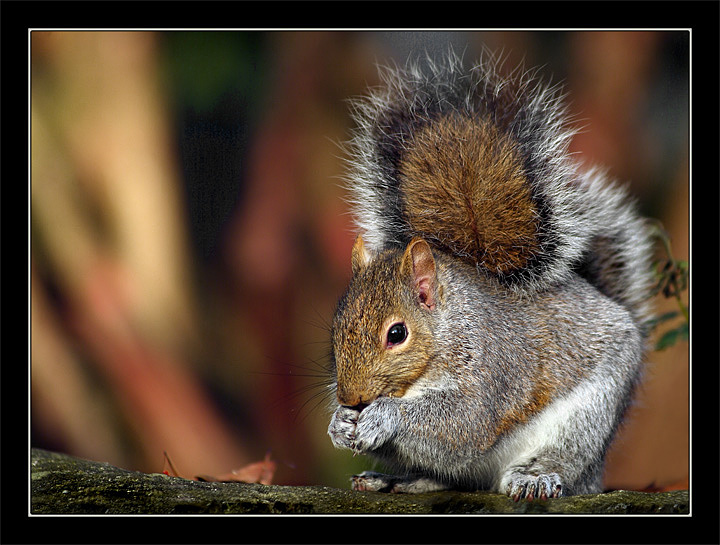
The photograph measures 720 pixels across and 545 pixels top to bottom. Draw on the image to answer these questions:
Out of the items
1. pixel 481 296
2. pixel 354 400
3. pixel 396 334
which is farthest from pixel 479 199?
pixel 354 400

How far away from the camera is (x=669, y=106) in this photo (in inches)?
103

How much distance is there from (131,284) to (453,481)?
4.73 ft

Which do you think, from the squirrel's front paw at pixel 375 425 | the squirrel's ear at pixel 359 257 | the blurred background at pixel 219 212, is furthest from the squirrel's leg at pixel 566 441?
the squirrel's ear at pixel 359 257

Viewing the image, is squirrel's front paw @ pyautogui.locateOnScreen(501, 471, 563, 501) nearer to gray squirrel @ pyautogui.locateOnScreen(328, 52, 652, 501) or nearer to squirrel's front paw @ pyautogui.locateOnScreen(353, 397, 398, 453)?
gray squirrel @ pyautogui.locateOnScreen(328, 52, 652, 501)

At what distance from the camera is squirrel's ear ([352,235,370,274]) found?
2.27 metres

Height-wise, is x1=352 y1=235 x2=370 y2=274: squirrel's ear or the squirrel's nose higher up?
x1=352 y1=235 x2=370 y2=274: squirrel's ear

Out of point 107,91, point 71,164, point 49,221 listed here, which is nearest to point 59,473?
point 49,221

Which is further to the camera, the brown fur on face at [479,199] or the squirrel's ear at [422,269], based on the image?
the brown fur on face at [479,199]

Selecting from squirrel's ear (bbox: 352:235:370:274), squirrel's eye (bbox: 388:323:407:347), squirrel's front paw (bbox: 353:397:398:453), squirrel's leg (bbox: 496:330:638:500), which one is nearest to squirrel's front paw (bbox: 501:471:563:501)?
squirrel's leg (bbox: 496:330:638:500)

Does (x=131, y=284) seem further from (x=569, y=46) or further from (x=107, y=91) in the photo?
(x=569, y=46)

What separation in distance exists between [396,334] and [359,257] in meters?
0.30

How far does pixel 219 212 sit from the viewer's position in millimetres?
2758

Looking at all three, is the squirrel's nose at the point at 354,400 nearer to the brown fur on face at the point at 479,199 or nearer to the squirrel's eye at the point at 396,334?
the squirrel's eye at the point at 396,334

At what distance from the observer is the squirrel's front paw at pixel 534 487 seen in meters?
2.13
